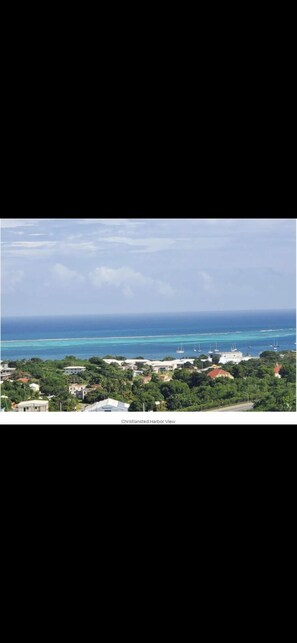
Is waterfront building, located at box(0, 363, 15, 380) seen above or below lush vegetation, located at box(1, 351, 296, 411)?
above

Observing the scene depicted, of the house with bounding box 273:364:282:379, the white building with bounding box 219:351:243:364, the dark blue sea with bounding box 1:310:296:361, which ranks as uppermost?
the dark blue sea with bounding box 1:310:296:361

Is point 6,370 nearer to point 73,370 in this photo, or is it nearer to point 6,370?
point 6,370

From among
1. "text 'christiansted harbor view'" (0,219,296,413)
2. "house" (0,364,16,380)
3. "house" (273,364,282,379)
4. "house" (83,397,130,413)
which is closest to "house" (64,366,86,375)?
"text 'christiansted harbor view'" (0,219,296,413)

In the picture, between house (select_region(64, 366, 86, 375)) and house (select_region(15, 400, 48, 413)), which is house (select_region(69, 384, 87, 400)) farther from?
Result: house (select_region(15, 400, 48, 413))

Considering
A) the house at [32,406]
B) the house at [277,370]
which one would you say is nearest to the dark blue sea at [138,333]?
the house at [277,370]

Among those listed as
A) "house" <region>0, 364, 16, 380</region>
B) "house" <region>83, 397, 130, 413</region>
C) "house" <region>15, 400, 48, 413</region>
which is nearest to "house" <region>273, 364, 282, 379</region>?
"house" <region>83, 397, 130, 413</region>

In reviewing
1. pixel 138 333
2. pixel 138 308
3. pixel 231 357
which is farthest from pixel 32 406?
pixel 231 357

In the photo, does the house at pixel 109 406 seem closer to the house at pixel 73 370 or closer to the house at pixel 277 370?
the house at pixel 73 370
